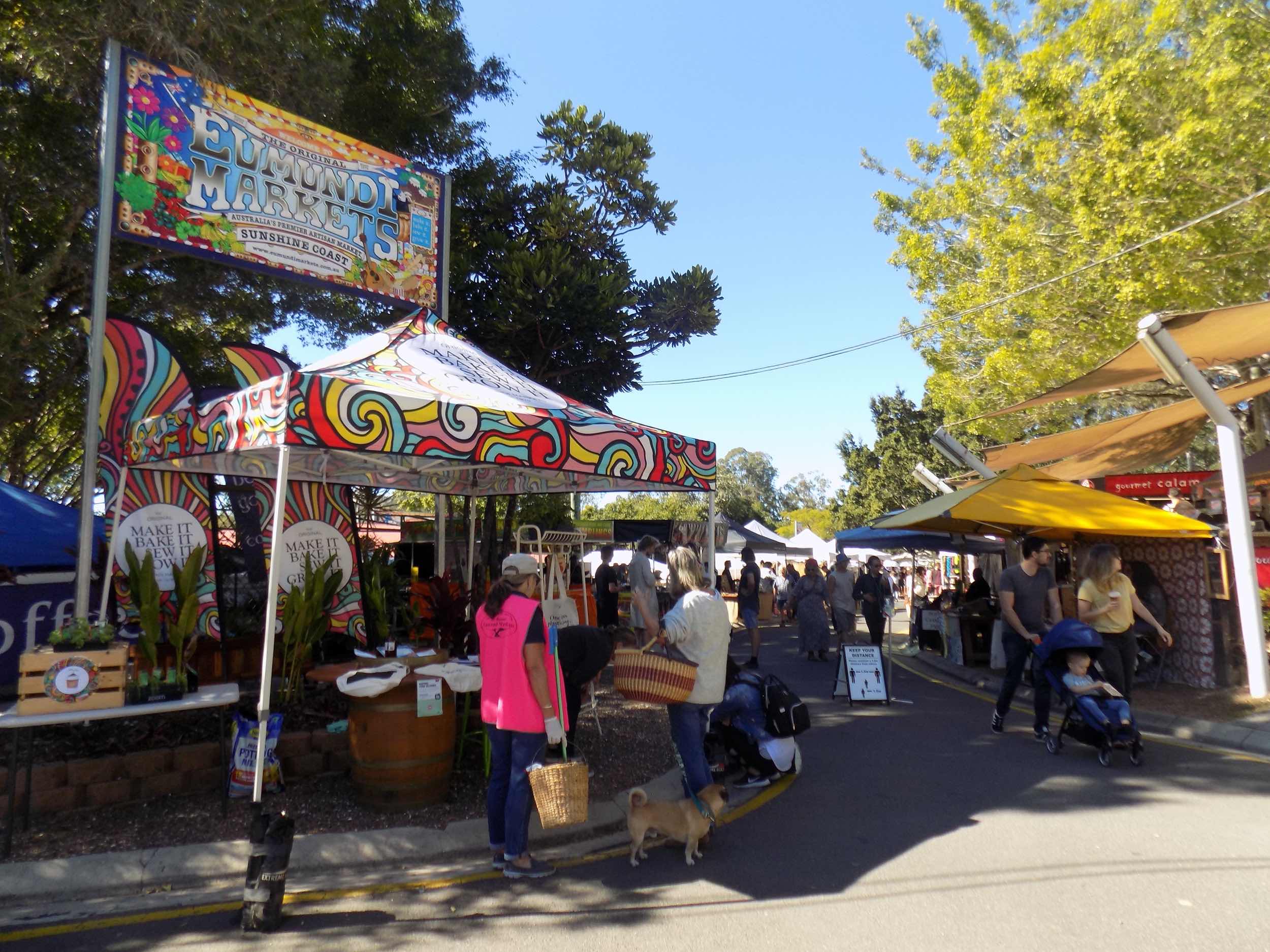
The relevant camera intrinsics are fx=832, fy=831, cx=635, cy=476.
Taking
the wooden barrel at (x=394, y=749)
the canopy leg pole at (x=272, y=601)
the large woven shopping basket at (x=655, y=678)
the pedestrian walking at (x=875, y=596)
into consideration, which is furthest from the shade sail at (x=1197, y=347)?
the canopy leg pole at (x=272, y=601)

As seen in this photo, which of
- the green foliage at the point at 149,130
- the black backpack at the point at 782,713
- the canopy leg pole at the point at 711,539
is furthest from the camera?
the green foliage at the point at 149,130

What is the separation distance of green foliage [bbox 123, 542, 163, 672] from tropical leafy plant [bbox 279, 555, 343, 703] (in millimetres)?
959

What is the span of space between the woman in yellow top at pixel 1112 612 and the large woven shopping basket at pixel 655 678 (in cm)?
420

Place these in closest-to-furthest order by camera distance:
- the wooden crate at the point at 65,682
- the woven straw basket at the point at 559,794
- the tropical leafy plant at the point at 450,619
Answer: the woven straw basket at the point at 559,794, the wooden crate at the point at 65,682, the tropical leafy plant at the point at 450,619

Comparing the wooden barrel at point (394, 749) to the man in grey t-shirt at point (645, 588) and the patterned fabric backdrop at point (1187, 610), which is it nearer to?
the man in grey t-shirt at point (645, 588)

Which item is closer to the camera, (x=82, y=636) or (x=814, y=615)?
(x=82, y=636)

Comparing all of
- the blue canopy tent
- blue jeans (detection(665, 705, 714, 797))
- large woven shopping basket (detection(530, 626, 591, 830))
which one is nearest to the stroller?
blue jeans (detection(665, 705, 714, 797))

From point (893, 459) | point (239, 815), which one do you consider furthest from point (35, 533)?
point (893, 459)

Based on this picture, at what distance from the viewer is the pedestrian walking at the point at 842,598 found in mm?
13375

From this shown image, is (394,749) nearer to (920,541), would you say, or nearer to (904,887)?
(904,887)

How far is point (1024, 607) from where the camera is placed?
25.3ft

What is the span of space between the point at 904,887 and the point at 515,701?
2.27 meters

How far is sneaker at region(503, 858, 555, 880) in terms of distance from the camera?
15.2 feet

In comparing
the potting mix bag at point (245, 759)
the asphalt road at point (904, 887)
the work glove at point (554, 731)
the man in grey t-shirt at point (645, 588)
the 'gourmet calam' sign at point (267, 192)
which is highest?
the 'gourmet calam' sign at point (267, 192)
